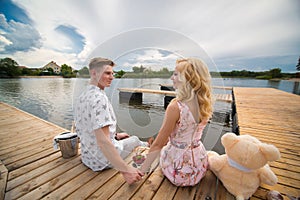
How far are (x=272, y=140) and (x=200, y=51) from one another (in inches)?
99.7

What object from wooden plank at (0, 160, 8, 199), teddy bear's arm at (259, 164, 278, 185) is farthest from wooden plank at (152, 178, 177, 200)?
wooden plank at (0, 160, 8, 199)

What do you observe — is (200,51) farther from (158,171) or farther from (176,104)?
(158,171)

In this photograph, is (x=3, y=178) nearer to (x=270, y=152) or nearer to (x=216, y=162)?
(x=216, y=162)

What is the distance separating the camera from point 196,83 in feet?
3.35

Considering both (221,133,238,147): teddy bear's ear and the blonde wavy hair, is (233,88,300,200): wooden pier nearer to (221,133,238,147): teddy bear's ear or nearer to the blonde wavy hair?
(221,133,238,147): teddy bear's ear

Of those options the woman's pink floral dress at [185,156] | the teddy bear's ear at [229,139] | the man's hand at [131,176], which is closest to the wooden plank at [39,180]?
the man's hand at [131,176]

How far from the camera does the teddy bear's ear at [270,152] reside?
1.03 metres

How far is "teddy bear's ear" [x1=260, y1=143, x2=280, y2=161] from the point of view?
1.03 meters

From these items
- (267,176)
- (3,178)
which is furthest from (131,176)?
(3,178)

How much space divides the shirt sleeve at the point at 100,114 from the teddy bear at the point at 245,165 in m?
1.15

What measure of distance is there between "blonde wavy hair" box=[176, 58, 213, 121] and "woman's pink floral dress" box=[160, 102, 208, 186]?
202 millimetres

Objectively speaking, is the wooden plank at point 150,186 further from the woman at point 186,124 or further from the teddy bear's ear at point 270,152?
the teddy bear's ear at point 270,152

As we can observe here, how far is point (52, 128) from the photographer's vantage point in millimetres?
3129

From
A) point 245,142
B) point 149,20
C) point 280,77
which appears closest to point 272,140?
point 245,142
